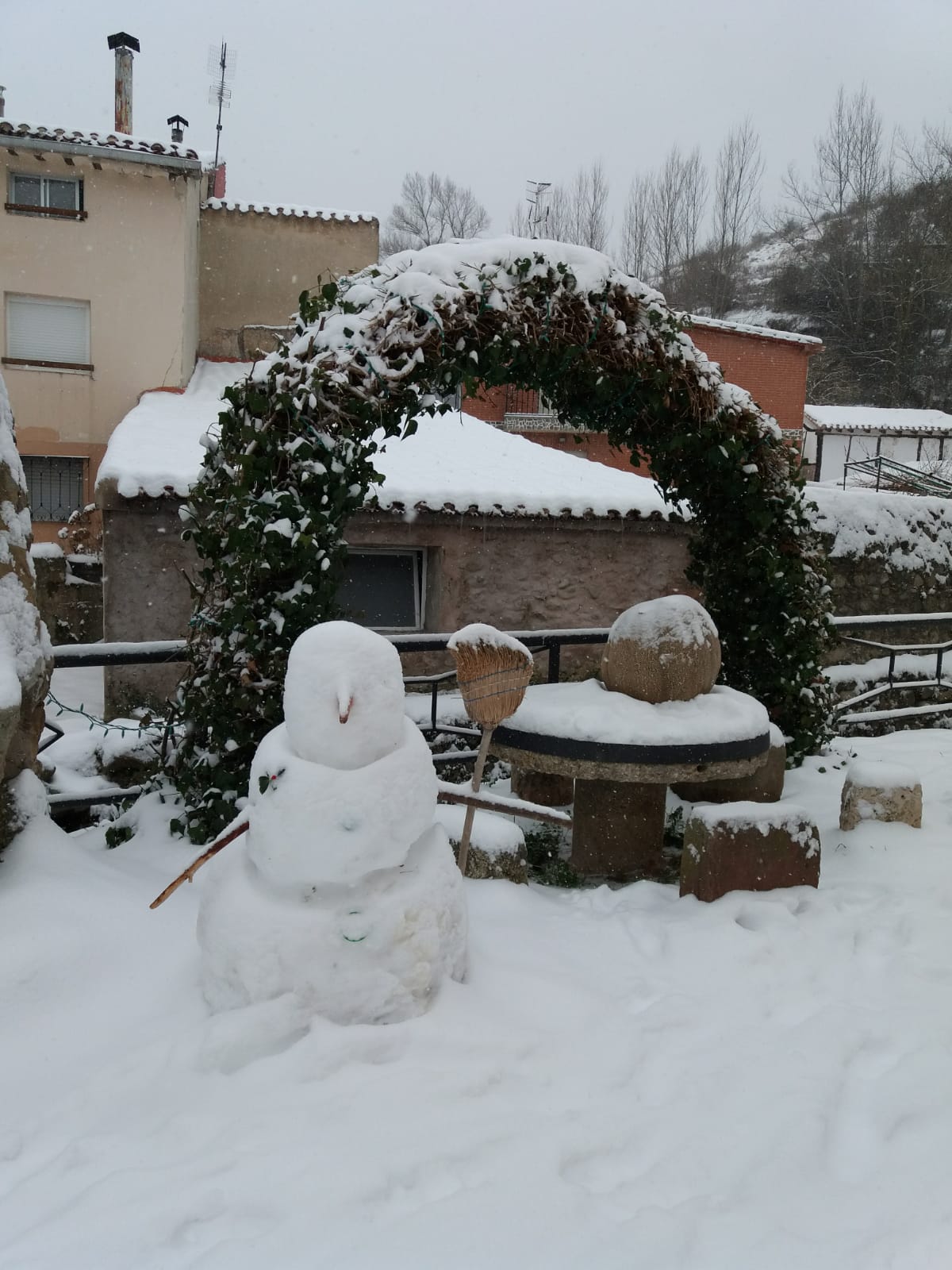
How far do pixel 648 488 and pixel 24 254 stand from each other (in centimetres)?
961

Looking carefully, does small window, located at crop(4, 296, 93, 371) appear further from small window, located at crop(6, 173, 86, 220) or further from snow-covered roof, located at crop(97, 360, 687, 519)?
snow-covered roof, located at crop(97, 360, 687, 519)

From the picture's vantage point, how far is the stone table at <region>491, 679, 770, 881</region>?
382 cm

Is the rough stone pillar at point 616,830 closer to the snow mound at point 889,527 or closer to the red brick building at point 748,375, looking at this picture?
the snow mound at point 889,527

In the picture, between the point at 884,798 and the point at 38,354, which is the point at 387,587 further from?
the point at 38,354

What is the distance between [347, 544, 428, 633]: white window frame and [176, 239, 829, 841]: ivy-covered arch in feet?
12.7

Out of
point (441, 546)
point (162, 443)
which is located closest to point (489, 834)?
point (441, 546)

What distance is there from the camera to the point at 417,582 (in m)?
8.66

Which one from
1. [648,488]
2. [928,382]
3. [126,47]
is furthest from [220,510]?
[928,382]

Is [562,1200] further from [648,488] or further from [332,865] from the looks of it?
[648,488]

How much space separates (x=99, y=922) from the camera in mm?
2891

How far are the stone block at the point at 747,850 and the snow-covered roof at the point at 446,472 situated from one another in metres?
3.67

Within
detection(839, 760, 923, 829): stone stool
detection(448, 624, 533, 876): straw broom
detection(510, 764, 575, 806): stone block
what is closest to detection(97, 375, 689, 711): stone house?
detection(510, 764, 575, 806): stone block

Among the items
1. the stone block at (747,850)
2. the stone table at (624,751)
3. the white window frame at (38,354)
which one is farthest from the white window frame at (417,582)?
the white window frame at (38,354)

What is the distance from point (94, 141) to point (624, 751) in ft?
40.1
